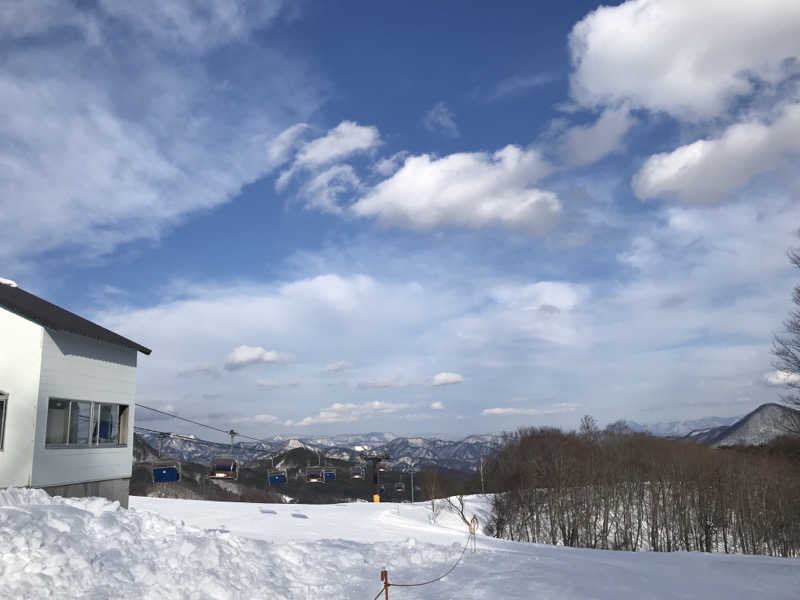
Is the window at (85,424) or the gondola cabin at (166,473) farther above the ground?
the window at (85,424)

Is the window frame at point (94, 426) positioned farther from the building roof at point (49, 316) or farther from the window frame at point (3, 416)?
the building roof at point (49, 316)

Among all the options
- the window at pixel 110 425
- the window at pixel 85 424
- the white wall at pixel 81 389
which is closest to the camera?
the white wall at pixel 81 389

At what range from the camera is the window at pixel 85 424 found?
62.0ft

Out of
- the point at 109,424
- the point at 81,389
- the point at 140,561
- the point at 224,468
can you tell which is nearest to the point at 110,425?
the point at 109,424

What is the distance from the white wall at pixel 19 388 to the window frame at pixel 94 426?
765 millimetres

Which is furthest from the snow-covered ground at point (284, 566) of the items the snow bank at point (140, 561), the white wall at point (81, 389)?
the white wall at point (81, 389)

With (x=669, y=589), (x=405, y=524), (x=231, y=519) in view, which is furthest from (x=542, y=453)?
(x=669, y=589)

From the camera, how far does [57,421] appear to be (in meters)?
19.0

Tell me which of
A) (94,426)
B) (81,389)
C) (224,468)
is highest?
(81,389)

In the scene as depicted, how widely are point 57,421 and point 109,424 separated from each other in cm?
339

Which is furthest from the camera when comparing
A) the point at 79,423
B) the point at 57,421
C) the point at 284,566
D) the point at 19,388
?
the point at 79,423

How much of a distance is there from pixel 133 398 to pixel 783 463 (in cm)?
6850

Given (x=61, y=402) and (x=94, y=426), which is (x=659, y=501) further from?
(x=61, y=402)

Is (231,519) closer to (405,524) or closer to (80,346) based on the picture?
(405,524)
